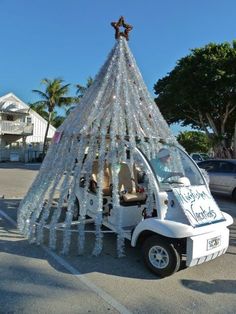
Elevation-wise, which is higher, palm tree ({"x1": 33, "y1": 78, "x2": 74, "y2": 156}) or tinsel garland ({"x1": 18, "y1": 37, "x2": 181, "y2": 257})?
palm tree ({"x1": 33, "y1": 78, "x2": 74, "y2": 156})

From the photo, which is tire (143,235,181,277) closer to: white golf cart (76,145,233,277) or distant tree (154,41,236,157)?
white golf cart (76,145,233,277)

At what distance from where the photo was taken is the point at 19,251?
5.25 meters

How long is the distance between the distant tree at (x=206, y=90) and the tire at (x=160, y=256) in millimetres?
20846

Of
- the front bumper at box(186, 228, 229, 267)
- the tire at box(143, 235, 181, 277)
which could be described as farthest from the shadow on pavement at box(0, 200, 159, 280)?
the front bumper at box(186, 228, 229, 267)

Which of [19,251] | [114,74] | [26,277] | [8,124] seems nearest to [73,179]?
[19,251]

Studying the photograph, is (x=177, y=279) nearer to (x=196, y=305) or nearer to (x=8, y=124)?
(x=196, y=305)

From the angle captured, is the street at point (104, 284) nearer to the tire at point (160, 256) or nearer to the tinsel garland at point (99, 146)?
the tire at point (160, 256)

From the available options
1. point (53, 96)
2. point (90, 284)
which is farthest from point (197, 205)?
point (53, 96)

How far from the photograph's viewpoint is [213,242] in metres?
4.48

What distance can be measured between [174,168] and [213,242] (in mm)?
2060

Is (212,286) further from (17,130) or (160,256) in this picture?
(17,130)

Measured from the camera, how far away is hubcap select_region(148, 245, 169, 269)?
4440 mm

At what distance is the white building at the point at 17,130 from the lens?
1364 inches

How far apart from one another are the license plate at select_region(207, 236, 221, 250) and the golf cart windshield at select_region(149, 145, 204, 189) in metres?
1.00
